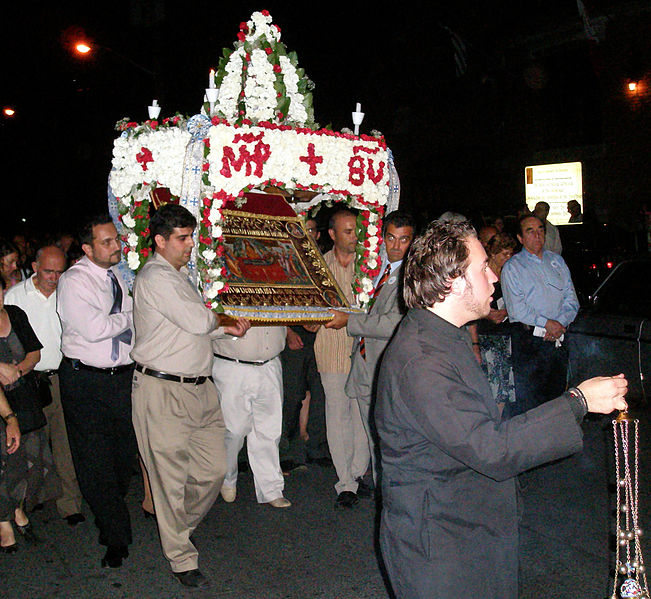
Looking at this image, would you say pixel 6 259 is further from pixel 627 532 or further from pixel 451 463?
pixel 627 532

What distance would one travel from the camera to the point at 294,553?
5.34 metres

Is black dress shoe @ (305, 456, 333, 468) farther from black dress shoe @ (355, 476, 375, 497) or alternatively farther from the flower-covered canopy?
the flower-covered canopy

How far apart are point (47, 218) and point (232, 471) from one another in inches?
1087

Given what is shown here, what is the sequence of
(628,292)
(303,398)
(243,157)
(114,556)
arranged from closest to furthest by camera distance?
1. (114,556)
2. (243,157)
3. (303,398)
4. (628,292)

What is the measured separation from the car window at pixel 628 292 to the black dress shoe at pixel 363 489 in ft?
12.3

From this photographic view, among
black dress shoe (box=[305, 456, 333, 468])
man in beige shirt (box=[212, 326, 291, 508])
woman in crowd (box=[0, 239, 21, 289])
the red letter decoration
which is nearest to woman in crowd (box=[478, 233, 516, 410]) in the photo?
black dress shoe (box=[305, 456, 333, 468])

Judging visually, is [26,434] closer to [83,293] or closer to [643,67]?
[83,293]

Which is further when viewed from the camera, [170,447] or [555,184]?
[555,184]

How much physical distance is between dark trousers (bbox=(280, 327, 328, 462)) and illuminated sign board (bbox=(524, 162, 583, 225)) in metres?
14.1

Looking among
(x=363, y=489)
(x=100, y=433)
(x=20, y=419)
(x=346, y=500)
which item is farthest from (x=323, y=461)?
(x=20, y=419)

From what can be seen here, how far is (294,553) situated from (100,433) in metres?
1.56

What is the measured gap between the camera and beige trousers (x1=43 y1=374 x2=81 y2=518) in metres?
6.12

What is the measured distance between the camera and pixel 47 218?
3170 cm

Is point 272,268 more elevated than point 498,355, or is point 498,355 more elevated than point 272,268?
point 272,268
